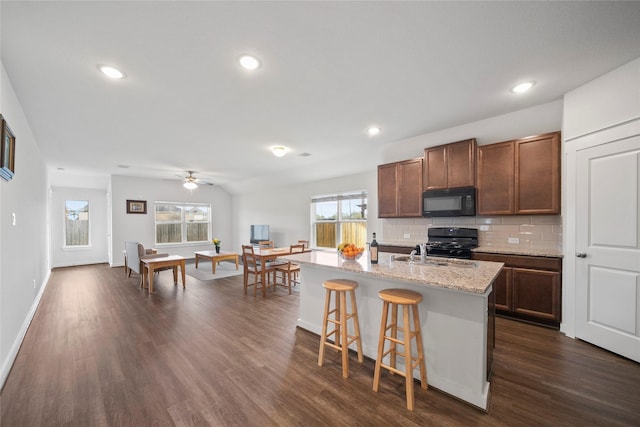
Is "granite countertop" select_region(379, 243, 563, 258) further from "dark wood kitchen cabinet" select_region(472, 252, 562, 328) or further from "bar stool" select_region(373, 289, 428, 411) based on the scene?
"bar stool" select_region(373, 289, 428, 411)

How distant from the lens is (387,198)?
4.58 meters

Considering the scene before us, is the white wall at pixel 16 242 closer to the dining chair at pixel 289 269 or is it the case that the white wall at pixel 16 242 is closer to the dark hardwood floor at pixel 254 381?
the dark hardwood floor at pixel 254 381

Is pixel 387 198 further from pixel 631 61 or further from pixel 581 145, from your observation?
pixel 631 61

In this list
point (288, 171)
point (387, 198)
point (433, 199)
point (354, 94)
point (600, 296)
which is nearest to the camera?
point (600, 296)

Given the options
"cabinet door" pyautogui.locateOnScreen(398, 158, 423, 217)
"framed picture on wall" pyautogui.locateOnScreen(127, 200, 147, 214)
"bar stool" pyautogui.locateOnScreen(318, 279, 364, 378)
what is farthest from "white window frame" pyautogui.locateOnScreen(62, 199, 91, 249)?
"cabinet door" pyautogui.locateOnScreen(398, 158, 423, 217)

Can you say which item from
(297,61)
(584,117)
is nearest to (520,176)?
(584,117)

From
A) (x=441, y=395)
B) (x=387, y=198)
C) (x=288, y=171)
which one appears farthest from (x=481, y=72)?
(x=288, y=171)

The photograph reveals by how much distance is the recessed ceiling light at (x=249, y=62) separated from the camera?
7.08ft

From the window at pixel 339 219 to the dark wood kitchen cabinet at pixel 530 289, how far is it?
2902 mm

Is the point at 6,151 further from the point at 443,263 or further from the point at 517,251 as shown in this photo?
the point at 517,251

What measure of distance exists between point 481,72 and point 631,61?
1.26 m

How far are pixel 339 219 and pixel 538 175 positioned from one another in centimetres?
397

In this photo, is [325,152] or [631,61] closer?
[631,61]

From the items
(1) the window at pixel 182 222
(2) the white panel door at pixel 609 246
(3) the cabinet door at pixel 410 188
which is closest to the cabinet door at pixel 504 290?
(2) the white panel door at pixel 609 246
